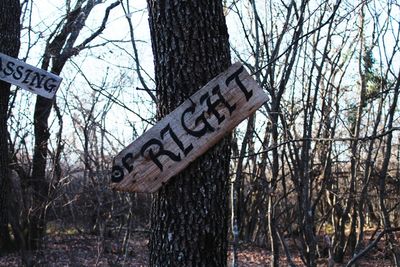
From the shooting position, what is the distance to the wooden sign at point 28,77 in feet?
12.9

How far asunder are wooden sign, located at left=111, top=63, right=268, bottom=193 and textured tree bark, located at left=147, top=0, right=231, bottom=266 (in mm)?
53

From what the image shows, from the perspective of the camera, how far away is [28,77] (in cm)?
393

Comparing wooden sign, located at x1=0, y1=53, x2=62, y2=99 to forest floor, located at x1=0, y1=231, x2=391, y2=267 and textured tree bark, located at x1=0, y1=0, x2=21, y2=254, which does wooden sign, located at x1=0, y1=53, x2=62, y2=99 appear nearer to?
textured tree bark, located at x1=0, y1=0, x2=21, y2=254

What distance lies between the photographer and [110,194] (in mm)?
7871

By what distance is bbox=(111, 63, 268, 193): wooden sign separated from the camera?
1926 millimetres

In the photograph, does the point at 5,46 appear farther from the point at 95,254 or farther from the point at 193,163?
the point at 95,254

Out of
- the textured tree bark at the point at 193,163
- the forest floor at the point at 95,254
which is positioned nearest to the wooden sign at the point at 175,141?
the textured tree bark at the point at 193,163

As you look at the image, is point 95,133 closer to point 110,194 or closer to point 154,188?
point 110,194

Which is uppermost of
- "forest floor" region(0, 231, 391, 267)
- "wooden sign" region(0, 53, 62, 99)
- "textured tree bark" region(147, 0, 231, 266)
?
"wooden sign" region(0, 53, 62, 99)

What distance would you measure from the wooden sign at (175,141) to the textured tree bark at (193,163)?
0.17 feet

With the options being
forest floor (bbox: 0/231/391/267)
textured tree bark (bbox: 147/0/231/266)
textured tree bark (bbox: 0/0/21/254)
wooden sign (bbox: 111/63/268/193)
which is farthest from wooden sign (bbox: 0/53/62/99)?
forest floor (bbox: 0/231/391/267)

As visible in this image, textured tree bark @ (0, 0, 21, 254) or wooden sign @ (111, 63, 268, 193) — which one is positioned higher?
textured tree bark @ (0, 0, 21, 254)

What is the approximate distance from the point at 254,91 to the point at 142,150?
1.52 feet

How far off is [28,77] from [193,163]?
2390 millimetres
